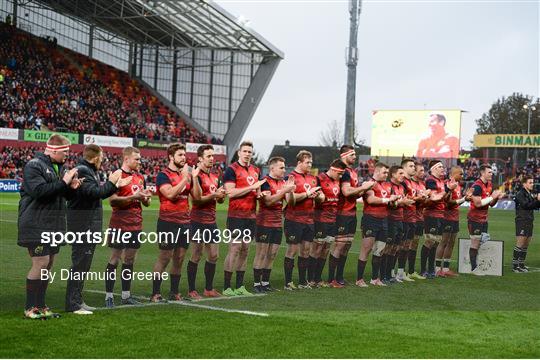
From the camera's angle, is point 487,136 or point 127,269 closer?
point 127,269

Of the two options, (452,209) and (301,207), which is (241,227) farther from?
(452,209)

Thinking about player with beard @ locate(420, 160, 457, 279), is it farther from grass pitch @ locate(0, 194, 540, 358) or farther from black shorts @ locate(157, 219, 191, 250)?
black shorts @ locate(157, 219, 191, 250)

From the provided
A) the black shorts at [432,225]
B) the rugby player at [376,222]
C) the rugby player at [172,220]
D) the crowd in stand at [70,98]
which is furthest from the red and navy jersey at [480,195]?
the crowd in stand at [70,98]

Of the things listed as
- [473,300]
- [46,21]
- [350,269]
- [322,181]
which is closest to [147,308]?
[322,181]

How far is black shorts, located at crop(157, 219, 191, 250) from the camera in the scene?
10.6 metres

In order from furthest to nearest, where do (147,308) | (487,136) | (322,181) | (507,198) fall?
(487,136)
(507,198)
(322,181)
(147,308)

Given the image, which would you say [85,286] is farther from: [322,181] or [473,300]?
[473,300]

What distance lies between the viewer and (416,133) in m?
63.0

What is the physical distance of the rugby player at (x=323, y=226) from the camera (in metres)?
13.1

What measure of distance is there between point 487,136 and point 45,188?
57528 mm

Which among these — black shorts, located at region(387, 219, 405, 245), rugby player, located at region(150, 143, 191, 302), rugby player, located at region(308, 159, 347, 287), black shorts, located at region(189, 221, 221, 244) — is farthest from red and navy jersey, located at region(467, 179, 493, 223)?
rugby player, located at region(150, 143, 191, 302)

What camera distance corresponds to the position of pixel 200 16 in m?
50.1

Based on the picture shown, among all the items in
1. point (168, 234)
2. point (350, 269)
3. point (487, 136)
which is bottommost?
point (350, 269)

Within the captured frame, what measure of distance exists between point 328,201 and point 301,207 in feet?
1.85
